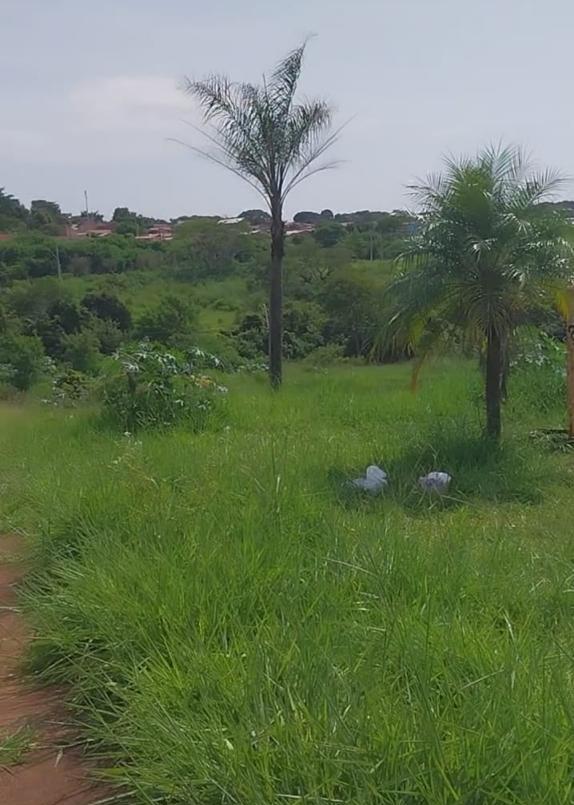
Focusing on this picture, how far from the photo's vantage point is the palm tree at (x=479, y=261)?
25.0 feet

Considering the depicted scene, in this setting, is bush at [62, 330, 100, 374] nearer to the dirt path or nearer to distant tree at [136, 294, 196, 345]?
distant tree at [136, 294, 196, 345]

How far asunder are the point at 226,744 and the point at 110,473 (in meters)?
3.57

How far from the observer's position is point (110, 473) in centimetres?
584

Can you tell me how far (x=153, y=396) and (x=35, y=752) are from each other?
6957 mm

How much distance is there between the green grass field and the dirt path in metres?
0.09

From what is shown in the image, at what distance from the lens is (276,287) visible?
46.0ft

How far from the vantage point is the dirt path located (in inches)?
106

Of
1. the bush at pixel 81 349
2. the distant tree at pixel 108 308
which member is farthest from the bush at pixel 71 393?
the distant tree at pixel 108 308

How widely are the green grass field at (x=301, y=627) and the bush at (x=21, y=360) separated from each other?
47.5 ft

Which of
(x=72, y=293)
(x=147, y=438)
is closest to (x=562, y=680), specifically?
(x=147, y=438)

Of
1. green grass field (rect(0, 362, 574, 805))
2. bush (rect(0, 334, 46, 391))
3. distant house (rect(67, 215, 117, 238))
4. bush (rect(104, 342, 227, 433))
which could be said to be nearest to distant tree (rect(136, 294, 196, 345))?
bush (rect(0, 334, 46, 391))

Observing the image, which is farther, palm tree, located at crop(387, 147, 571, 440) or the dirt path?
palm tree, located at crop(387, 147, 571, 440)

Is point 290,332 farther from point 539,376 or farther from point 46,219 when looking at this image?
point 46,219

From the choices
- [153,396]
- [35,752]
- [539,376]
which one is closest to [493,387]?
[539,376]
